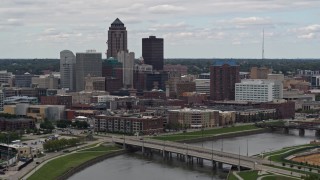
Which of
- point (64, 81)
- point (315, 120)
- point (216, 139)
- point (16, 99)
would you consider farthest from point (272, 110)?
point (64, 81)

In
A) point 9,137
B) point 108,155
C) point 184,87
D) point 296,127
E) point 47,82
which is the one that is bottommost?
point 108,155

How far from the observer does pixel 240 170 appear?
55.2 m

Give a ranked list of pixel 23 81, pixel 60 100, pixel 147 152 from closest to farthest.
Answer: pixel 147 152 < pixel 60 100 < pixel 23 81

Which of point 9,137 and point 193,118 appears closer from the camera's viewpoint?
point 9,137

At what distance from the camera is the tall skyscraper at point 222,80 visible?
402 ft

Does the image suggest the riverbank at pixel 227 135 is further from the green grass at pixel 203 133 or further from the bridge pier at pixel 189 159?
the bridge pier at pixel 189 159

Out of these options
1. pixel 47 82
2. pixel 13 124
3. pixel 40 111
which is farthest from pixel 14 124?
pixel 47 82

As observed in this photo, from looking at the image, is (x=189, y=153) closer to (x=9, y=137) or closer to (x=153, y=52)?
(x=9, y=137)

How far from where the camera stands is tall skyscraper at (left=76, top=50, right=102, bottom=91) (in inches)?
5487

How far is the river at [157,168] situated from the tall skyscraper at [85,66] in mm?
65663

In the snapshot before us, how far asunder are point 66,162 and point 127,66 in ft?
311

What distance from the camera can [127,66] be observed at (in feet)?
500

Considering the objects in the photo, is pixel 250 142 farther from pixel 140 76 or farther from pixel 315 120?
pixel 140 76

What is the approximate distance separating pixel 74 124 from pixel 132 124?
9.65m
